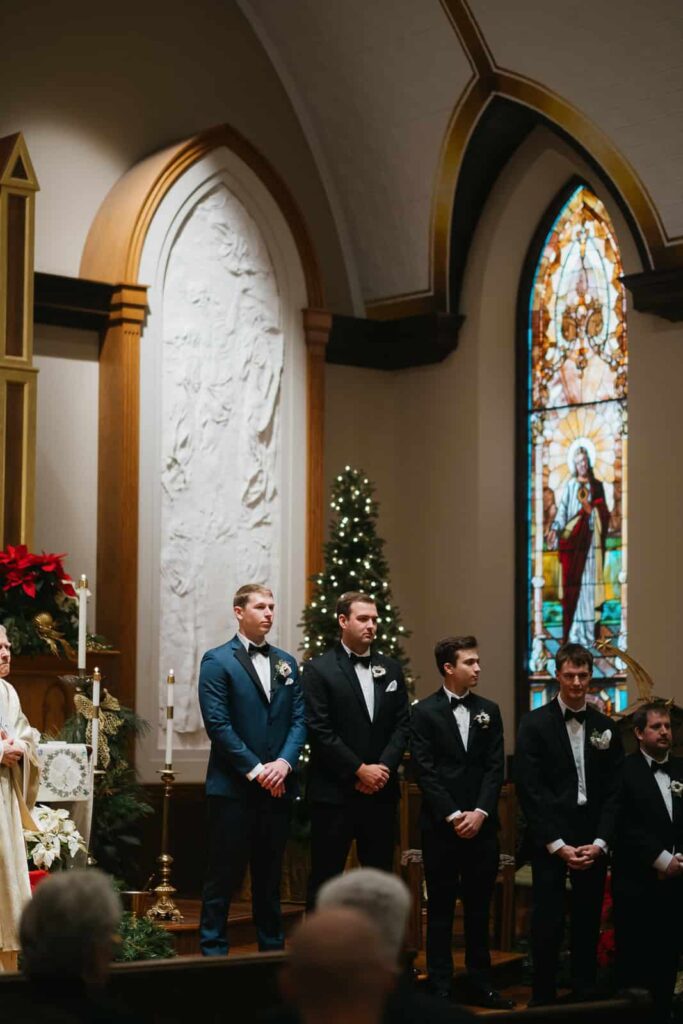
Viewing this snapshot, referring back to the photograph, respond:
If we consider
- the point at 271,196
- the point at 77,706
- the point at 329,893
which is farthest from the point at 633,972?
the point at 271,196

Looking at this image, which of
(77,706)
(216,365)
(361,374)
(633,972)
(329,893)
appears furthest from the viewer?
(361,374)

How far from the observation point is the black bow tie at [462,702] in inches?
302

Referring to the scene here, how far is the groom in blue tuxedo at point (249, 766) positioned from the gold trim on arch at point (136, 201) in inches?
142

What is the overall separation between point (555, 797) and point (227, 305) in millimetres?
4800

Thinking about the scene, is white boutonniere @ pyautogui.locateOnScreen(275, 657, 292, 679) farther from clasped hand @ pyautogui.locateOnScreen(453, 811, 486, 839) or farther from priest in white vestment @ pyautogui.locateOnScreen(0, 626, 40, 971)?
priest in white vestment @ pyautogui.locateOnScreen(0, 626, 40, 971)

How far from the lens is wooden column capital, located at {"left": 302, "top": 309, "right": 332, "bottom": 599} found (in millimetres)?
11352

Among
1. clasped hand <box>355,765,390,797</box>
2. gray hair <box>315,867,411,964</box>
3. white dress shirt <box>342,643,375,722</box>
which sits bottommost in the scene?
clasped hand <box>355,765,390,797</box>

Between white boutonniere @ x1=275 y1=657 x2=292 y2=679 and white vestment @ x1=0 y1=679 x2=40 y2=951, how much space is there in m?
1.12

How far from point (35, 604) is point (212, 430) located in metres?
2.30

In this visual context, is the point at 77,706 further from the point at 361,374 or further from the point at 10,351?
the point at 361,374

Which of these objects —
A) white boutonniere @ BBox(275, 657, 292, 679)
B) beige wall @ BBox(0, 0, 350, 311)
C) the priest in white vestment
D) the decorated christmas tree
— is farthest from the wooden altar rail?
beige wall @ BBox(0, 0, 350, 311)

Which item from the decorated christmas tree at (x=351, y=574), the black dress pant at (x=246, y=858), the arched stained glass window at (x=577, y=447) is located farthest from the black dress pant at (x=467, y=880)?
the arched stained glass window at (x=577, y=447)

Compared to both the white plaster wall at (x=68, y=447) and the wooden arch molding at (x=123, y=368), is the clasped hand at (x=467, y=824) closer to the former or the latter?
the wooden arch molding at (x=123, y=368)

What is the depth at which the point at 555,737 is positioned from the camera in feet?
24.6
